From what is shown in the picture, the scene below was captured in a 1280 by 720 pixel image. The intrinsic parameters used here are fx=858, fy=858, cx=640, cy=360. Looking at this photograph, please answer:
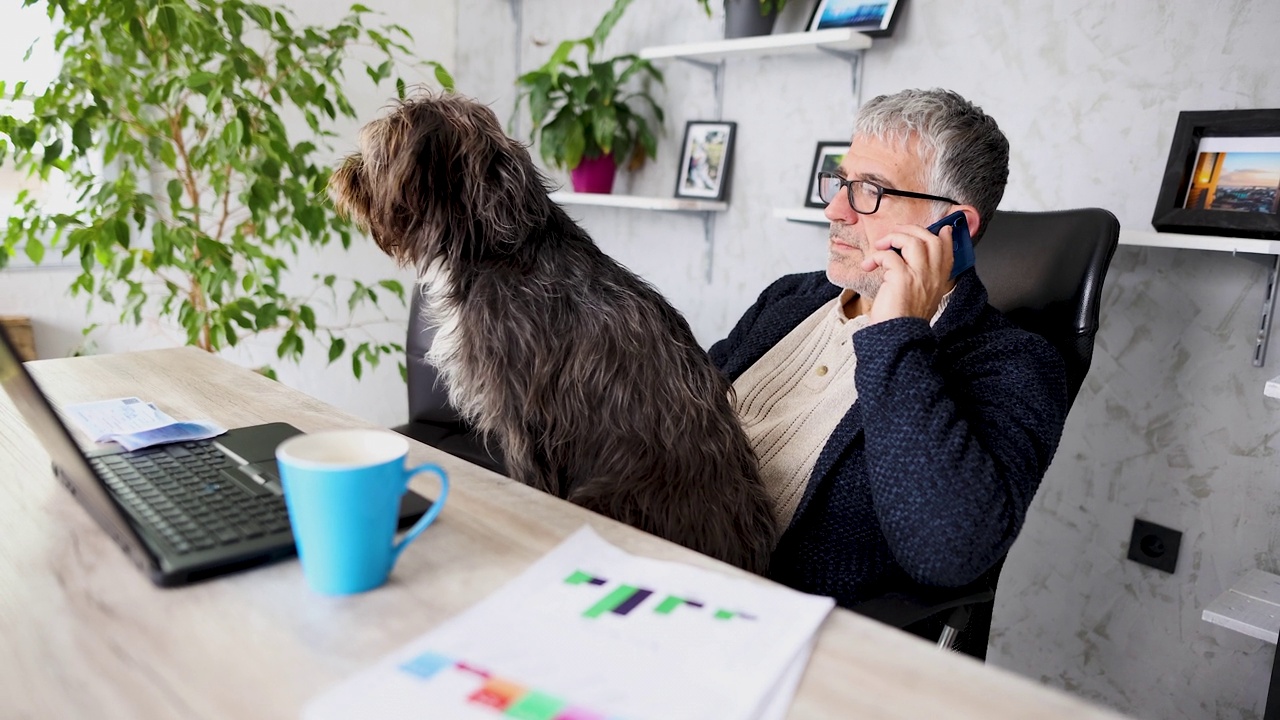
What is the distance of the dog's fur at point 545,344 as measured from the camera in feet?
3.90

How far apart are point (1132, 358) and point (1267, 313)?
0.93ft

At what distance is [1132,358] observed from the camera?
1.95 m

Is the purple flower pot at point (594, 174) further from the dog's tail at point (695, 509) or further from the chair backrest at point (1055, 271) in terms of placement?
the dog's tail at point (695, 509)

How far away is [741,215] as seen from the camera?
2.74 metres

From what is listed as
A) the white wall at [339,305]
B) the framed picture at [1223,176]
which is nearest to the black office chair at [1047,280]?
the framed picture at [1223,176]

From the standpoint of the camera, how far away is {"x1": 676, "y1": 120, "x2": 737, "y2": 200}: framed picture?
2.72 meters

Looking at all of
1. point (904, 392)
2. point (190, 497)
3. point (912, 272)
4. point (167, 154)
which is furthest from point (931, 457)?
point (167, 154)

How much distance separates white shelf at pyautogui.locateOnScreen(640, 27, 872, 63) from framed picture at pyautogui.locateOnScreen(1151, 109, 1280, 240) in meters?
0.79

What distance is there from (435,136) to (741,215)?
166 cm

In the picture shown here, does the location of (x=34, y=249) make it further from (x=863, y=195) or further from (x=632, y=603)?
(x=632, y=603)

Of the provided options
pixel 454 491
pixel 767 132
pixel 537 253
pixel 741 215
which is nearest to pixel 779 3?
pixel 767 132

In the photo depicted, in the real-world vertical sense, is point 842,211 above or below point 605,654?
above

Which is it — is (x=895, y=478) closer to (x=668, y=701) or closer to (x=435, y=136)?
(x=668, y=701)

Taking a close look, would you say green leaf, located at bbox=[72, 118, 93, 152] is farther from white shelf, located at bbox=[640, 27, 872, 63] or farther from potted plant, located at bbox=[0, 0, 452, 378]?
white shelf, located at bbox=[640, 27, 872, 63]
